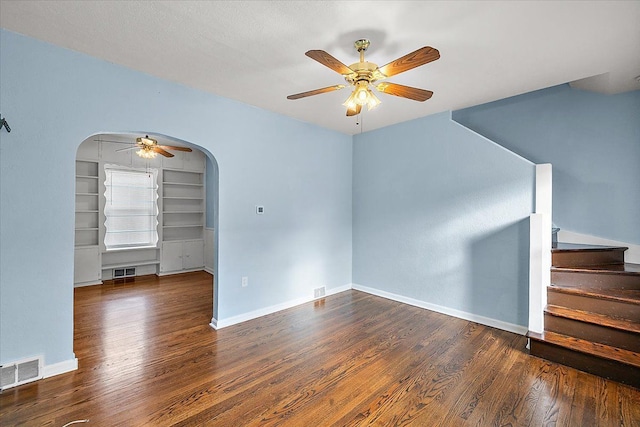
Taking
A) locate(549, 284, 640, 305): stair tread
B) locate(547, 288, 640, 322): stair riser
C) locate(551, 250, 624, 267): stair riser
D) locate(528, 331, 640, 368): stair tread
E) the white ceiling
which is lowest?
locate(528, 331, 640, 368): stair tread

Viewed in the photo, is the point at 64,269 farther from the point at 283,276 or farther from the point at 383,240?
the point at 383,240

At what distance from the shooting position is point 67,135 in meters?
2.42

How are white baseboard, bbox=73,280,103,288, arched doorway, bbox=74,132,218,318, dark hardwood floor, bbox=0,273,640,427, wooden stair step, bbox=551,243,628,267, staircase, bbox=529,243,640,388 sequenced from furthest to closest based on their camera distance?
arched doorway, bbox=74,132,218,318 → white baseboard, bbox=73,280,103,288 → wooden stair step, bbox=551,243,628,267 → staircase, bbox=529,243,640,388 → dark hardwood floor, bbox=0,273,640,427

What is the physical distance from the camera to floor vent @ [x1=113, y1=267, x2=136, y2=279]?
5.59 metres

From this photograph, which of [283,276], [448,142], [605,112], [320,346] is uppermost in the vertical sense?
[605,112]

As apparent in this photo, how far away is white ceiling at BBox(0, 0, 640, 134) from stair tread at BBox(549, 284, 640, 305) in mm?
2081

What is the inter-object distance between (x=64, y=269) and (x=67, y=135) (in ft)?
3.69

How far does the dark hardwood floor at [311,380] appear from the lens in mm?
1946

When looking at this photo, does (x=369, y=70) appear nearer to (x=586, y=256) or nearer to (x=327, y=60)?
(x=327, y=60)

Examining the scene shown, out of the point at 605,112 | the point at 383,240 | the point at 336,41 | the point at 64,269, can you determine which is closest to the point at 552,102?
the point at 605,112

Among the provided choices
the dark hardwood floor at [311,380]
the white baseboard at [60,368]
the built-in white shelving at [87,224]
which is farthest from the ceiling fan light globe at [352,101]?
the built-in white shelving at [87,224]

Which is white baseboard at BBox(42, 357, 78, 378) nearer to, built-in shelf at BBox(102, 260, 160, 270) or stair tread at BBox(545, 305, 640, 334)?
built-in shelf at BBox(102, 260, 160, 270)

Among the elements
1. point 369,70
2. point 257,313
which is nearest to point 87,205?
point 257,313

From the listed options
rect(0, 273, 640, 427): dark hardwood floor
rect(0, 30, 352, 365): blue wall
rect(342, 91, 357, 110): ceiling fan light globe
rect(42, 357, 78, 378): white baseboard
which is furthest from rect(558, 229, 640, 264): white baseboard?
rect(42, 357, 78, 378): white baseboard
